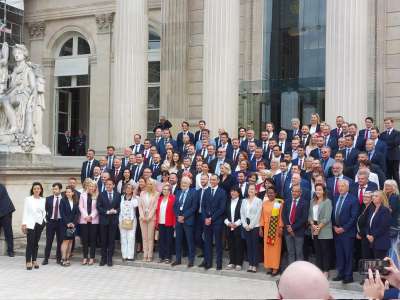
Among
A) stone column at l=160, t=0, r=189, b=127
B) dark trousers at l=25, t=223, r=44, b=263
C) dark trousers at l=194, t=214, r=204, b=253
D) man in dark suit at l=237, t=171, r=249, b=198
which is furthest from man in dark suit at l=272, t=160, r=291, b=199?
stone column at l=160, t=0, r=189, b=127

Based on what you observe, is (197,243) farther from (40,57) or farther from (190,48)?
(40,57)

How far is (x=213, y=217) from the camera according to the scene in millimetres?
11070

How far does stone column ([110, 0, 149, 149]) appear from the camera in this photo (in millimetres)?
16922

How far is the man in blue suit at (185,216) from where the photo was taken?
11.3 m

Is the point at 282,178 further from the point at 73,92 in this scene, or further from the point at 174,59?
the point at 73,92

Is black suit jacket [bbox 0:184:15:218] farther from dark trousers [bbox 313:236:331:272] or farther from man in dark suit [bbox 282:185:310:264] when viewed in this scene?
dark trousers [bbox 313:236:331:272]

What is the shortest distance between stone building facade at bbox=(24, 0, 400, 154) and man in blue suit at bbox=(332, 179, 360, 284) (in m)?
4.45

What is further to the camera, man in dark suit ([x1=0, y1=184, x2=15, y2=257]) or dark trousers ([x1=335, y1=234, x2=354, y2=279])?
man in dark suit ([x1=0, y1=184, x2=15, y2=257])

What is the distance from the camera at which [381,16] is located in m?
17.5

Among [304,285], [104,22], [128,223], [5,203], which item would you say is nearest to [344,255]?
[128,223]

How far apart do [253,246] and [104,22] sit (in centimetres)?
1638

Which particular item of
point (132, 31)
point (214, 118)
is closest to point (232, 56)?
point (214, 118)

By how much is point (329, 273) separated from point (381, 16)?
10.1 m

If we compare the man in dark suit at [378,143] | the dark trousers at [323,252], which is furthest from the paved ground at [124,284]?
the man in dark suit at [378,143]
